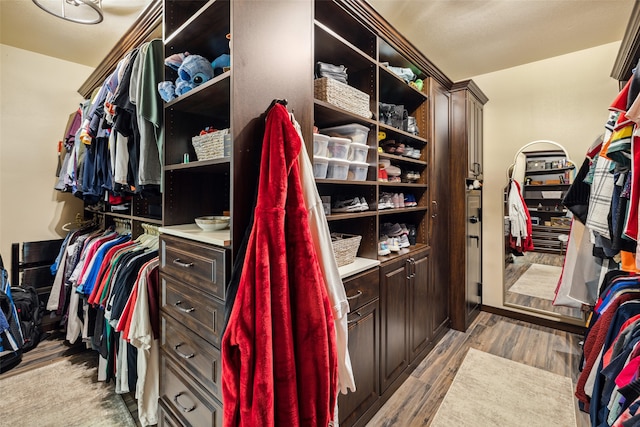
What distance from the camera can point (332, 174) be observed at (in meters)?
1.62

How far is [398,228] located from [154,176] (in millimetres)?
1693

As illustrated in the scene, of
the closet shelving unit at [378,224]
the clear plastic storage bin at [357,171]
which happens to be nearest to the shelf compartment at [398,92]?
the closet shelving unit at [378,224]

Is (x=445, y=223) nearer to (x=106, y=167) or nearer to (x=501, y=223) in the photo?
(x=501, y=223)

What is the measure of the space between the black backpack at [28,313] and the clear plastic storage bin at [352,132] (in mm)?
2924

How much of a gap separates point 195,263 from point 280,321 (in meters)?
0.51

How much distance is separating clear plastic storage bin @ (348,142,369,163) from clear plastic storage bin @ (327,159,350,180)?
11cm

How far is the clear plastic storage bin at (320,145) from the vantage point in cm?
148

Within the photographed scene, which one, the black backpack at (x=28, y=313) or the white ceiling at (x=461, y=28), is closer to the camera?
the white ceiling at (x=461, y=28)

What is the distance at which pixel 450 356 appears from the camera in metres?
2.38

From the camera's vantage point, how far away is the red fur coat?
33.4 inches

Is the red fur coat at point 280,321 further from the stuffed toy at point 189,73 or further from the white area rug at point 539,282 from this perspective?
the white area rug at point 539,282

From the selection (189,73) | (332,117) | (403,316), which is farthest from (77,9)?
(403,316)

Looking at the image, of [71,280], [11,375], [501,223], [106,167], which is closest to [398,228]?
[501,223]

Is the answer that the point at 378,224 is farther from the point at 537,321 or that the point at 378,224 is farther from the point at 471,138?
the point at 537,321
